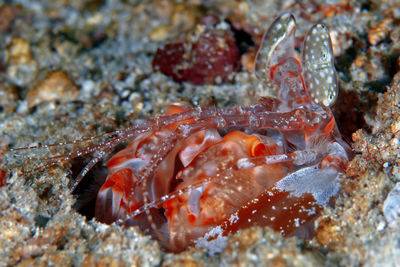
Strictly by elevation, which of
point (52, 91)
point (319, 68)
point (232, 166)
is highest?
point (319, 68)

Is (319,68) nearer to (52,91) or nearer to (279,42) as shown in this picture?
(279,42)

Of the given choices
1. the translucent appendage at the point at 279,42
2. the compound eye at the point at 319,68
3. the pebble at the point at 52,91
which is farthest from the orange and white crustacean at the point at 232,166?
the pebble at the point at 52,91

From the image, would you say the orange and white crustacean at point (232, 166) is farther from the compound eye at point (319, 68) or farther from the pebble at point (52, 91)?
the pebble at point (52, 91)

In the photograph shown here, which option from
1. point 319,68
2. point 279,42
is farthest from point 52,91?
point 319,68

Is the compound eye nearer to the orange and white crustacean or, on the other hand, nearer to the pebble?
the orange and white crustacean

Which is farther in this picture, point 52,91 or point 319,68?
point 52,91

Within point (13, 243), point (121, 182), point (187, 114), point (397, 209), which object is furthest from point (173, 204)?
A: point (397, 209)

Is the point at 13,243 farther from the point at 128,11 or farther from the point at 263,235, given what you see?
the point at 128,11

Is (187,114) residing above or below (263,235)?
above

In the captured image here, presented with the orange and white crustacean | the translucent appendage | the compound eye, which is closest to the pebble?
the orange and white crustacean
